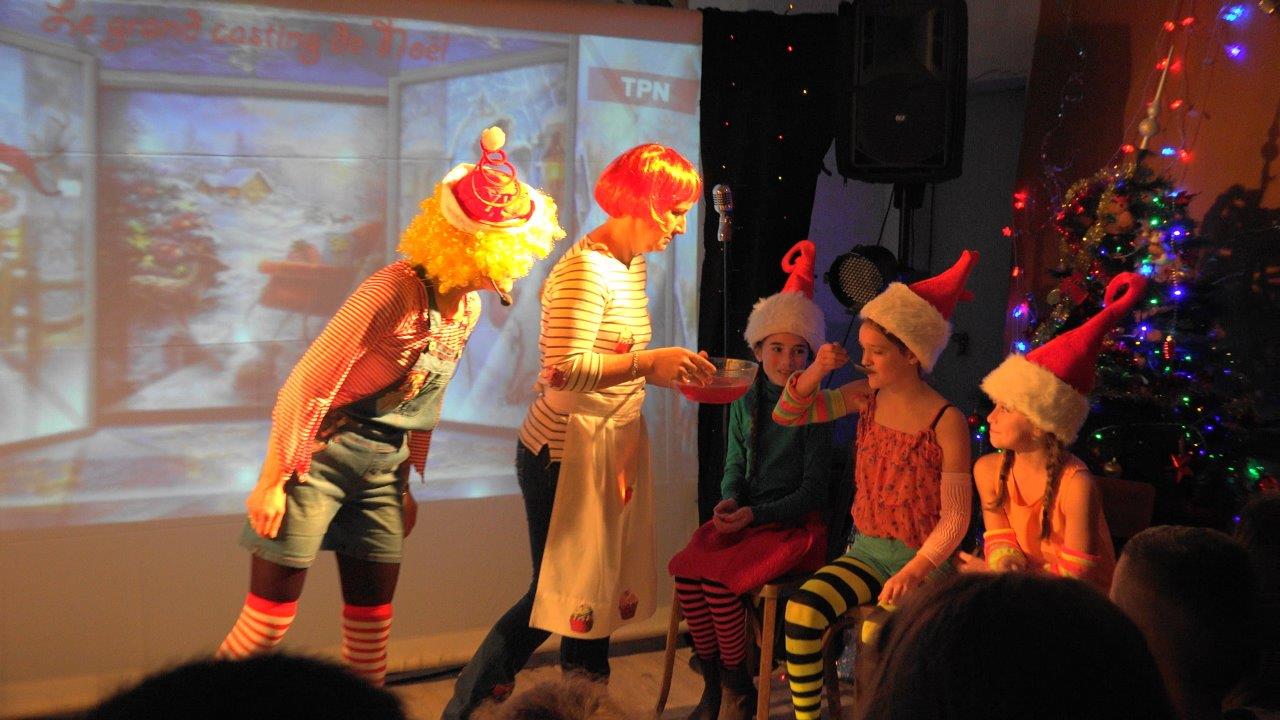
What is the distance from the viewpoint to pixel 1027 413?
2.65m

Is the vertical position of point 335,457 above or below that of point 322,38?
below

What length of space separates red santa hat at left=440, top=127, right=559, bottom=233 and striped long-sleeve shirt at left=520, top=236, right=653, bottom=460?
21cm

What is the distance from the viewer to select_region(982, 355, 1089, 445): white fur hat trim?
104 inches

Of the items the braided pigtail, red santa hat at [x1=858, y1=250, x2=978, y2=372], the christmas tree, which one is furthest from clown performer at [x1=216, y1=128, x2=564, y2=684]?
the christmas tree

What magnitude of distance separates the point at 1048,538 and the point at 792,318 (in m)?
0.94

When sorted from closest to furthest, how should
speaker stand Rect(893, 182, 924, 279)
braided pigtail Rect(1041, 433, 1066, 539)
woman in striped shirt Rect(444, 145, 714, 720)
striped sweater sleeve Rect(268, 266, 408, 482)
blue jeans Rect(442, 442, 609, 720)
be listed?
striped sweater sleeve Rect(268, 266, 408, 482) < braided pigtail Rect(1041, 433, 1066, 539) < woman in striped shirt Rect(444, 145, 714, 720) < blue jeans Rect(442, 442, 609, 720) < speaker stand Rect(893, 182, 924, 279)

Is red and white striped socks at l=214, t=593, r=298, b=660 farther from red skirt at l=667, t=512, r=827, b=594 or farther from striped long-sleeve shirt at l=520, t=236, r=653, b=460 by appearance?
red skirt at l=667, t=512, r=827, b=594

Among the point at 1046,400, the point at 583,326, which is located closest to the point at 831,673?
the point at 1046,400

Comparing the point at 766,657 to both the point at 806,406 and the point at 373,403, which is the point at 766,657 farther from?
the point at 373,403

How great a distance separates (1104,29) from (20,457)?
13.4 feet

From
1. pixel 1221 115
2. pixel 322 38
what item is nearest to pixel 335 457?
pixel 322 38

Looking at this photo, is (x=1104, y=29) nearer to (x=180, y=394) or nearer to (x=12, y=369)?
→ (x=180, y=394)

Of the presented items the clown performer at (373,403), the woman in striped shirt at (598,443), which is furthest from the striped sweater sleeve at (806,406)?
the clown performer at (373,403)

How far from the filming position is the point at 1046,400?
8.66 feet
